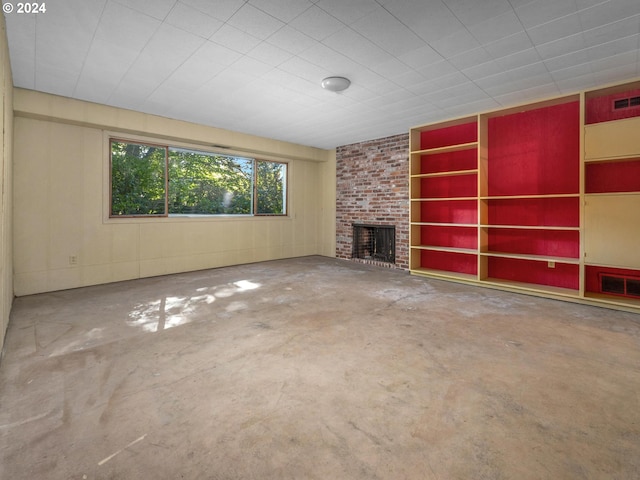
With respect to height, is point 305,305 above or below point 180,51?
below

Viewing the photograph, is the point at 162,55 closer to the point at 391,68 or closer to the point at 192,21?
the point at 192,21

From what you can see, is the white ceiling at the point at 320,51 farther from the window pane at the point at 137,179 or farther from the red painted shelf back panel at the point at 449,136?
the window pane at the point at 137,179

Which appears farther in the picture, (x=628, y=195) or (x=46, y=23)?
(x=628, y=195)

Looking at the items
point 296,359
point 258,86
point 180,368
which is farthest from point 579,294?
point 258,86

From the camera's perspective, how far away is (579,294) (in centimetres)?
383

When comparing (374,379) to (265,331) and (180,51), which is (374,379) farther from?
(180,51)

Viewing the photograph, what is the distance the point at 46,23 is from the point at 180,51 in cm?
102

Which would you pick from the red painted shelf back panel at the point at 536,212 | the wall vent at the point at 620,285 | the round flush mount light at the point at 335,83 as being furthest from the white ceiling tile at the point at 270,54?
the wall vent at the point at 620,285

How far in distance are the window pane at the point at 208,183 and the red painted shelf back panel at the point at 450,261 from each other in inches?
151

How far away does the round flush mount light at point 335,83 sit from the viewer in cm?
359

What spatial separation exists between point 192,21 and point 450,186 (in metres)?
4.57

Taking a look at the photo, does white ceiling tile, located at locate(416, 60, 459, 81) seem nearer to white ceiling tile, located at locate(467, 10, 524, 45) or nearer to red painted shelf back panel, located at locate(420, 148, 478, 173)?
white ceiling tile, located at locate(467, 10, 524, 45)

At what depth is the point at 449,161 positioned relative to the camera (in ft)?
18.0

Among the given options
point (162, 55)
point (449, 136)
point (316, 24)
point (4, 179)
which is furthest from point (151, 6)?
point (449, 136)
